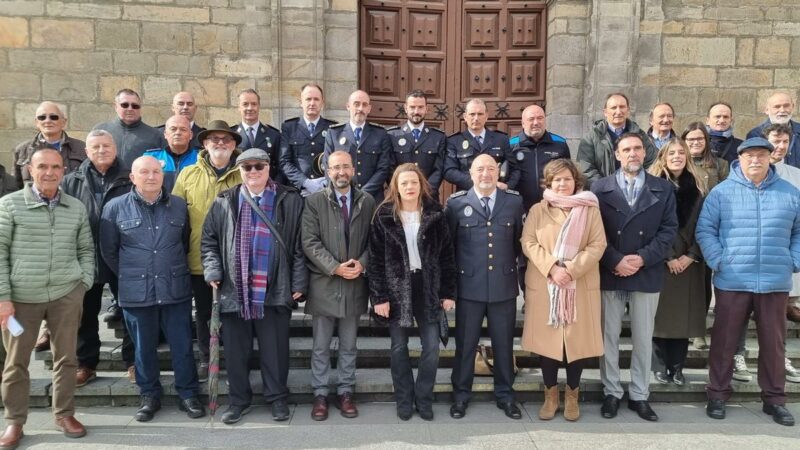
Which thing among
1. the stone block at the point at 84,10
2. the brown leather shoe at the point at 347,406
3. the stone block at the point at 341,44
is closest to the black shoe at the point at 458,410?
the brown leather shoe at the point at 347,406

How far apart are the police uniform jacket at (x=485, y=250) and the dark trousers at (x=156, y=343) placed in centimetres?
203

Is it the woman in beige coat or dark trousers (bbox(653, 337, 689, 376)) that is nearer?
the woman in beige coat

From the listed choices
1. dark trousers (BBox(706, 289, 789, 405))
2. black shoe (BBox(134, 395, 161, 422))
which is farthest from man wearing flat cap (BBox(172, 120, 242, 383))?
dark trousers (BBox(706, 289, 789, 405))

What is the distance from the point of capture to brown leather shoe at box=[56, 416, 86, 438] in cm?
396

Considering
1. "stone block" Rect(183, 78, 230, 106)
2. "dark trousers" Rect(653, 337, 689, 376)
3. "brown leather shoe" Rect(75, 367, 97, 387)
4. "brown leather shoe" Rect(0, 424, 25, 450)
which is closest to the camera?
"brown leather shoe" Rect(0, 424, 25, 450)

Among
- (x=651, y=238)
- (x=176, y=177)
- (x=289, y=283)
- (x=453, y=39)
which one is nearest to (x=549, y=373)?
(x=651, y=238)

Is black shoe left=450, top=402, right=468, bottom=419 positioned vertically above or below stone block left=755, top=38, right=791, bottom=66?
below

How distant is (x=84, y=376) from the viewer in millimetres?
4582

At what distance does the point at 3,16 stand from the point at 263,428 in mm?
6288

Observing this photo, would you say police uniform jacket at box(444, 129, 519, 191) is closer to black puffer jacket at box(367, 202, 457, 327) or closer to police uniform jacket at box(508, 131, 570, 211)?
police uniform jacket at box(508, 131, 570, 211)

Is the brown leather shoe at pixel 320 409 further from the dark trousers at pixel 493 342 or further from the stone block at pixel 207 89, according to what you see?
the stone block at pixel 207 89

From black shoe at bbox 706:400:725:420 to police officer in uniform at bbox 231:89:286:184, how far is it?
13.2 feet

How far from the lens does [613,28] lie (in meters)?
7.78

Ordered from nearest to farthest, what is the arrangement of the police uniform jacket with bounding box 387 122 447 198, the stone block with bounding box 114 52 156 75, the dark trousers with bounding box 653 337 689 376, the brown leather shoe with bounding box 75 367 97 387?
the brown leather shoe with bounding box 75 367 97 387 → the dark trousers with bounding box 653 337 689 376 → the police uniform jacket with bounding box 387 122 447 198 → the stone block with bounding box 114 52 156 75
